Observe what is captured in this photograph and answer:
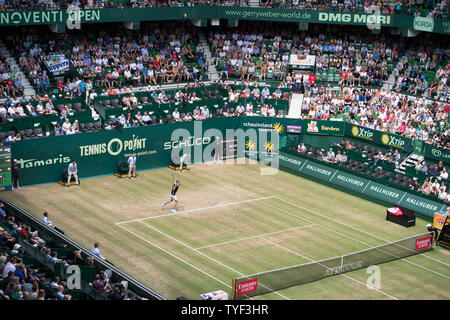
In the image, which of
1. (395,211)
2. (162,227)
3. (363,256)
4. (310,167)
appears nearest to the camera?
(363,256)

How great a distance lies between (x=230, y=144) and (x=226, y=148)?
39cm

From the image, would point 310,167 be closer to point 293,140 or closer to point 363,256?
point 293,140

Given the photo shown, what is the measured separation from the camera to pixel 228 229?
34.6 m

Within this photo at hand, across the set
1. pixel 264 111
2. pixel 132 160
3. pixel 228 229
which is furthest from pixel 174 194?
pixel 264 111

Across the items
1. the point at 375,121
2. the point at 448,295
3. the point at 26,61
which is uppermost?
Answer: the point at 26,61

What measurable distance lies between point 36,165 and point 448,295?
2345 centimetres

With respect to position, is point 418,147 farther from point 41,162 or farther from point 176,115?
point 41,162

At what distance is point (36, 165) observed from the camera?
39.6 m

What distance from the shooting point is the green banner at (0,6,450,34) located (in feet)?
151

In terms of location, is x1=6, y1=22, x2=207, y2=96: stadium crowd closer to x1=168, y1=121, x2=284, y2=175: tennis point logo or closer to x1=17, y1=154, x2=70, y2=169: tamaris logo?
x1=17, y1=154, x2=70, y2=169: tamaris logo

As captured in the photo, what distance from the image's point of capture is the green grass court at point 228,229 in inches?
1135

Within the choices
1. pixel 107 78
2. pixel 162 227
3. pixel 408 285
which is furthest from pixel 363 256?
pixel 107 78

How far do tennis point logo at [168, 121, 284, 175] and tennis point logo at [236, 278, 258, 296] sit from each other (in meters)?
18.0

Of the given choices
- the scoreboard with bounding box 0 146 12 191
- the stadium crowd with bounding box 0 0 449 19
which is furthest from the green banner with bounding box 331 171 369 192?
the scoreboard with bounding box 0 146 12 191
